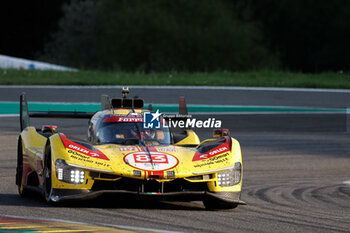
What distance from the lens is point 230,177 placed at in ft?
32.6

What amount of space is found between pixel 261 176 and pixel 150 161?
183 inches

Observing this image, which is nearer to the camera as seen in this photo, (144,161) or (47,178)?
(144,161)

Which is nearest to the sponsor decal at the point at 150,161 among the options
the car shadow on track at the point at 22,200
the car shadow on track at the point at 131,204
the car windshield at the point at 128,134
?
the car shadow on track at the point at 131,204

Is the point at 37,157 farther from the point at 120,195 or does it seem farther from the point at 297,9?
the point at 297,9

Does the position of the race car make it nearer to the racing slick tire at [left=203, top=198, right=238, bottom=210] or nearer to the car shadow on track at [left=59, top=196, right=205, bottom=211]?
the racing slick tire at [left=203, top=198, right=238, bottom=210]

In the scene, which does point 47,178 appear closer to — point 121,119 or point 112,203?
point 112,203

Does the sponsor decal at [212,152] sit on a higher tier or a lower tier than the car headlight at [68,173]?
higher

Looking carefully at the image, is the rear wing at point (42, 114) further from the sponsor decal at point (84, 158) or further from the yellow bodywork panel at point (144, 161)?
the sponsor decal at point (84, 158)

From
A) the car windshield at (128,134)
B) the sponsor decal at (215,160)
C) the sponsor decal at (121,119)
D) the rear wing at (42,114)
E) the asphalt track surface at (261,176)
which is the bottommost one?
the asphalt track surface at (261,176)

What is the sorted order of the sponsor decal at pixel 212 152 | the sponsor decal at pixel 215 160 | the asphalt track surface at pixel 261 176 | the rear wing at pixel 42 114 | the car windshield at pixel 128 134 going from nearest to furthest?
the asphalt track surface at pixel 261 176 < the sponsor decal at pixel 215 160 < the sponsor decal at pixel 212 152 < the car windshield at pixel 128 134 < the rear wing at pixel 42 114

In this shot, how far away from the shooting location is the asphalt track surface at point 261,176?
347 inches

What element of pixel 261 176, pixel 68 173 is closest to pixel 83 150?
pixel 68 173

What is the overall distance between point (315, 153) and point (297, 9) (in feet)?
195

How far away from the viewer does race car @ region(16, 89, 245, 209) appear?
952 cm
